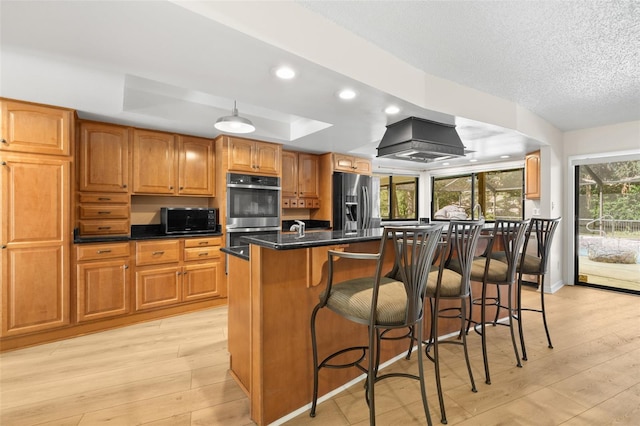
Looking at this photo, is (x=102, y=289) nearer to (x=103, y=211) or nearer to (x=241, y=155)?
(x=103, y=211)

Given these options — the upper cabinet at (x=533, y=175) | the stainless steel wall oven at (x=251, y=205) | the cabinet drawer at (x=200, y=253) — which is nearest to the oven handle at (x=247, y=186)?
the stainless steel wall oven at (x=251, y=205)

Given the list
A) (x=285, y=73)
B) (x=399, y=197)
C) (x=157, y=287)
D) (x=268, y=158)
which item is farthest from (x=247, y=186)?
(x=399, y=197)

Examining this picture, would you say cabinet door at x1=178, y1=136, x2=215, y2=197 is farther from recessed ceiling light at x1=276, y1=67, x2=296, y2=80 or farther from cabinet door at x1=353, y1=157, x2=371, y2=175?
cabinet door at x1=353, y1=157, x2=371, y2=175

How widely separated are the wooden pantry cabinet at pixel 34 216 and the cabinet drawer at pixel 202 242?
1.10 metres

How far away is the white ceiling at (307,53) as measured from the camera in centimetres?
157

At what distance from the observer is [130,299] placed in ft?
10.5

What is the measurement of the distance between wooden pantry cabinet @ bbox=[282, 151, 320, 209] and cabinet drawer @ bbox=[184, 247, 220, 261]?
4.61 feet

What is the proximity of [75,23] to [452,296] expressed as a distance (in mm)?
2689

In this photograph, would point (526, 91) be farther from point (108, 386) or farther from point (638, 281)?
point (108, 386)

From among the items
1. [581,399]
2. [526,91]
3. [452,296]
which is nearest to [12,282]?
[452,296]

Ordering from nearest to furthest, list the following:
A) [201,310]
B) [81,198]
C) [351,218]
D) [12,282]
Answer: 1. [12,282]
2. [81,198]
3. [201,310]
4. [351,218]

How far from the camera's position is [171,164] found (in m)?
3.68

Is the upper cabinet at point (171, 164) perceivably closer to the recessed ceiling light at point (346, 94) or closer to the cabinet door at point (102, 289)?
the cabinet door at point (102, 289)

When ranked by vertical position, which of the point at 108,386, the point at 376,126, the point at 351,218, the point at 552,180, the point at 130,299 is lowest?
the point at 108,386
